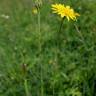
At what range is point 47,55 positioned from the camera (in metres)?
3.32

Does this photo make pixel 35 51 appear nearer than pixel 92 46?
No

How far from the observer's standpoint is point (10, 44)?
11.8ft

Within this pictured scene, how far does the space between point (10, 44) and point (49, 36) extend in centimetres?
37

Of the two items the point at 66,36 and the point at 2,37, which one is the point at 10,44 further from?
the point at 66,36

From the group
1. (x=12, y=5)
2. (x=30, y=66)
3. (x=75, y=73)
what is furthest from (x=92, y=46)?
(x=12, y=5)

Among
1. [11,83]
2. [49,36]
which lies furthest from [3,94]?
[49,36]

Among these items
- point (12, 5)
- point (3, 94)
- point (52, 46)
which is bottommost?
point (3, 94)

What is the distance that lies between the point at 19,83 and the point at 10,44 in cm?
66

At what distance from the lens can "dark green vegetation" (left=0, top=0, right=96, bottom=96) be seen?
296 centimetres

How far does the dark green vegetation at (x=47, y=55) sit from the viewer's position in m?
2.96

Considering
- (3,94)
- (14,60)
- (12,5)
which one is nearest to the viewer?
(3,94)

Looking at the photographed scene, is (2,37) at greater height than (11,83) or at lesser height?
greater

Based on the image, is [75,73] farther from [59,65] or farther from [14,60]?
[14,60]

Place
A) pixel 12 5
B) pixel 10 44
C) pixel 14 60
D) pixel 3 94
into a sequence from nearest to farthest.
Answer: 1. pixel 3 94
2. pixel 14 60
3. pixel 10 44
4. pixel 12 5
